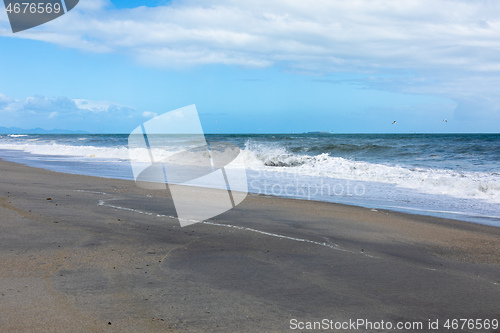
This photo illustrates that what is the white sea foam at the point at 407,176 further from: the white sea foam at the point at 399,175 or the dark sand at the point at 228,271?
the dark sand at the point at 228,271

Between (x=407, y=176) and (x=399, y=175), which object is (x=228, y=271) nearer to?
(x=407, y=176)

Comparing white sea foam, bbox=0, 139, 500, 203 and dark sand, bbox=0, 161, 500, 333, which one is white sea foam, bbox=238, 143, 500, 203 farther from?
dark sand, bbox=0, 161, 500, 333

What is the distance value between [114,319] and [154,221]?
369cm

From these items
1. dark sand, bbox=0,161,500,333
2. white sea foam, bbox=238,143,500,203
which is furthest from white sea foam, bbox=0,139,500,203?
dark sand, bbox=0,161,500,333

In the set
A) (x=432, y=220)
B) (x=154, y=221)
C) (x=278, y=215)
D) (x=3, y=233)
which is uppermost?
(x=3, y=233)

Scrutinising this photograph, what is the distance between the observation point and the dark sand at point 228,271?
318 centimetres

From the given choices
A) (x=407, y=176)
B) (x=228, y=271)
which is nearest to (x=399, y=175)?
(x=407, y=176)

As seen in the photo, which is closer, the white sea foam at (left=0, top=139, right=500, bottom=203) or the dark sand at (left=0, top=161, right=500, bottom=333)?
the dark sand at (left=0, top=161, right=500, bottom=333)

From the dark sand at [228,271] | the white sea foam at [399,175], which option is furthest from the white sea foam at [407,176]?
the dark sand at [228,271]

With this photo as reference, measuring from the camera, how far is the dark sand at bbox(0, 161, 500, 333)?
10.4 ft

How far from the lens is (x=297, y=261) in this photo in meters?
4.75

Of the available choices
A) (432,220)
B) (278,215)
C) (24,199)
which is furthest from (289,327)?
(24,199)

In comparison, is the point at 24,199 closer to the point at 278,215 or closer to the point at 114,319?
the point at 278,215

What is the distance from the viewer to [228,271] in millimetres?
4340
